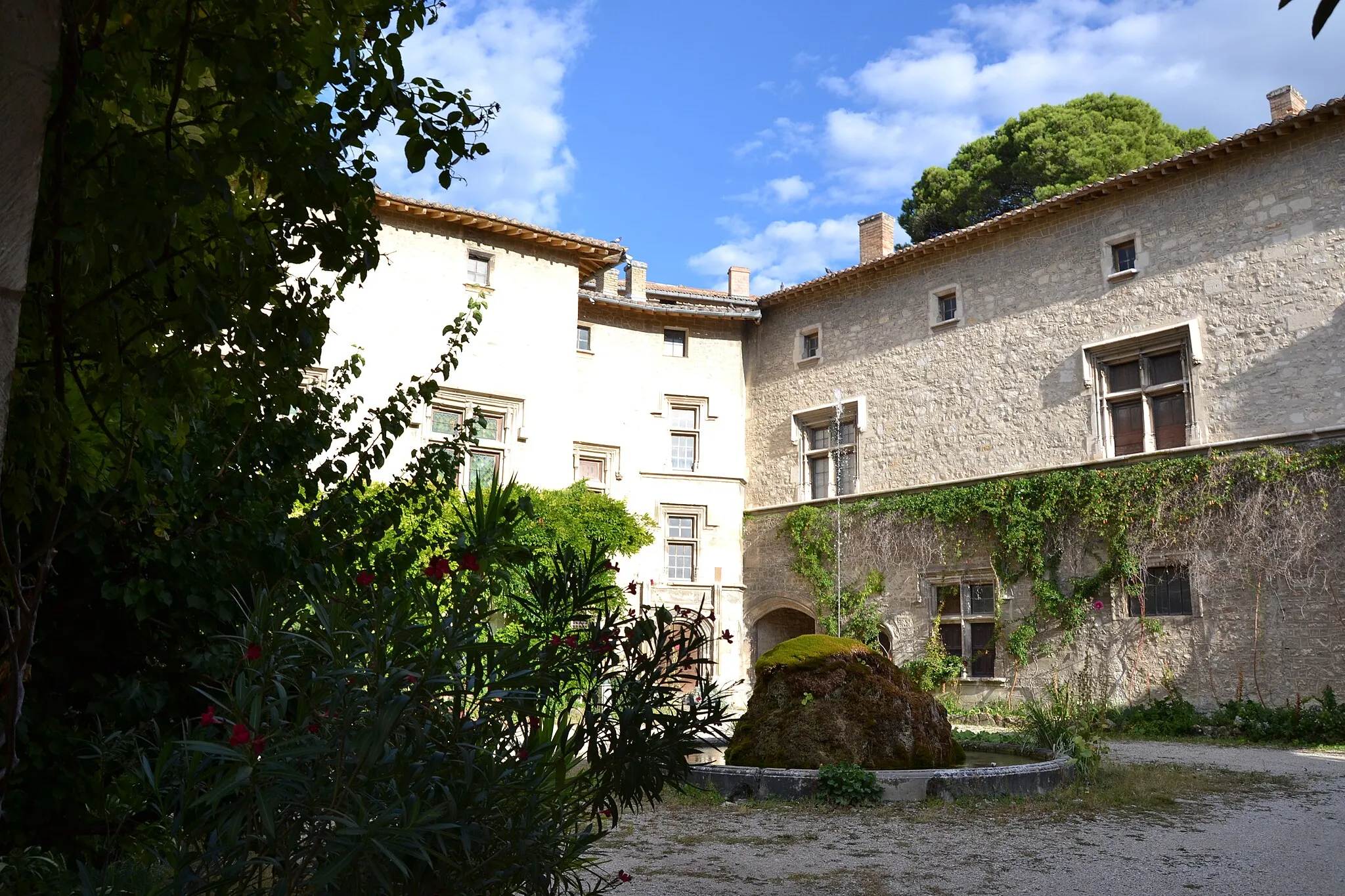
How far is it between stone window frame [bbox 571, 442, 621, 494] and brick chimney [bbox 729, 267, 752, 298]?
6836 millimetres

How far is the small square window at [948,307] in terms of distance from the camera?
18.4 meters

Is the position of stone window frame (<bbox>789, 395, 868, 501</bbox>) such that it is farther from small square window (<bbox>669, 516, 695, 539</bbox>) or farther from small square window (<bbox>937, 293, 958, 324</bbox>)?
small square window (<bbox>669, 516, 695, 539</bbox>)

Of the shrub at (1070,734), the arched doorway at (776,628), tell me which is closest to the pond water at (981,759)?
the shrub at (1070,734)

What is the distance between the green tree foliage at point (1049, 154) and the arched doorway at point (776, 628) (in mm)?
13741

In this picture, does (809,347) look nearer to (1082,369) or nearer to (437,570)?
(1082,369)

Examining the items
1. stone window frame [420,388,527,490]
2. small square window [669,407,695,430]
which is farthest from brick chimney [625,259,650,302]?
stone window frame [420,388,527,490]

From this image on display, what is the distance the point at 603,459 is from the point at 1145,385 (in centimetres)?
1001

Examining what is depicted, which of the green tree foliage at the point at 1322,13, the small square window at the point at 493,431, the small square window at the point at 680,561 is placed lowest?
the green tree foliage at the point at 1322,13

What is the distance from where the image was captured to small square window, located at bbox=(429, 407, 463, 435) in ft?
58.1

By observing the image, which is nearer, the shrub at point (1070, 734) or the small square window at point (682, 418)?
the shrub at point (1070, 734)

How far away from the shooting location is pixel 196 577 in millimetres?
3213

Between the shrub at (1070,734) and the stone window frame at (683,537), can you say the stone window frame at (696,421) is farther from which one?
the shrub at (1070,734)

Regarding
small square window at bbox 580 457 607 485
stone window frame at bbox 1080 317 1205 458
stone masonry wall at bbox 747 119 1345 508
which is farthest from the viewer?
small square window at bbox 580 457 607 485

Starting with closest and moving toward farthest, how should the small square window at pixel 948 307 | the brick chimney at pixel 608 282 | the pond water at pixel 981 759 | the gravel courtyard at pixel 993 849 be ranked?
1. the gravel courtyard at pixel 993 849
2. the pond water at pixel 981 759
3. the small square window at pixel 948 307
4. the brick chimney at pixel 608 282
